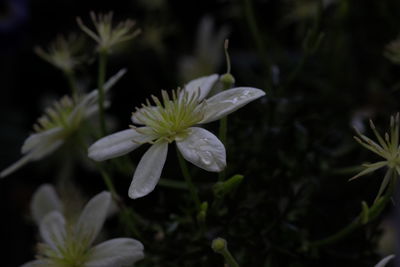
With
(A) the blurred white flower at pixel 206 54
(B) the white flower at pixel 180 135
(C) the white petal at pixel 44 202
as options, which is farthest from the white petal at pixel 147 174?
(A) the blurred white flower at pixel 206 54

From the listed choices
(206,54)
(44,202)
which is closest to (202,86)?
(44,202)

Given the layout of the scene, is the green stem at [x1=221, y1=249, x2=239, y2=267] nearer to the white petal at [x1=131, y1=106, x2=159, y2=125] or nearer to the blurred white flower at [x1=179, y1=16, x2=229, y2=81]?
the white petal at [x1=131, y1=106, x2=159, y2=125]

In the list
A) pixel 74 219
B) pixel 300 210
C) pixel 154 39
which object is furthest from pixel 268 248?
pixel 154 39

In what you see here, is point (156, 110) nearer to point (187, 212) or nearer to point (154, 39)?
point (187, 212)

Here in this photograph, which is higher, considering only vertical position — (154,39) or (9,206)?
(154,39)

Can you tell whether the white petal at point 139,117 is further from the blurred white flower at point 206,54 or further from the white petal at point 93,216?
the blurred white flower at point 206,54

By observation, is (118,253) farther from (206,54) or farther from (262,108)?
(206,54)
